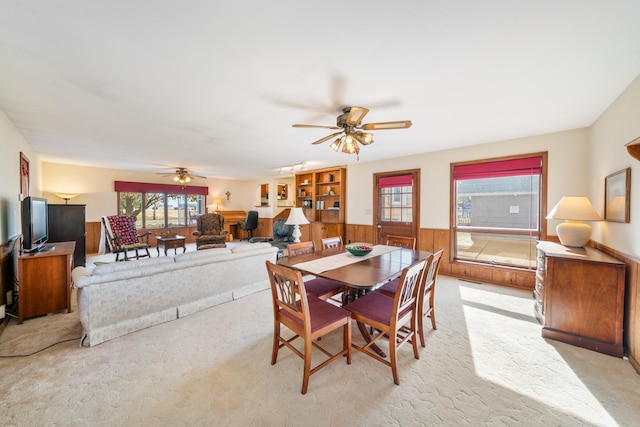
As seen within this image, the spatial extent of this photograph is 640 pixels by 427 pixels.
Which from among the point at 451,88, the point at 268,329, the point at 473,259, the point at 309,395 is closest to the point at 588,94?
the point at 451,88

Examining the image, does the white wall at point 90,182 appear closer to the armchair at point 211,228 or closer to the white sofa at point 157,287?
the armchair at point 211,228

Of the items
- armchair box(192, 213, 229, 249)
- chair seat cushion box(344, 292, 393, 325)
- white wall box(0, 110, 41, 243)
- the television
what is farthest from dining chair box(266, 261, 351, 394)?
armchair box(192, 213, 229, 249)

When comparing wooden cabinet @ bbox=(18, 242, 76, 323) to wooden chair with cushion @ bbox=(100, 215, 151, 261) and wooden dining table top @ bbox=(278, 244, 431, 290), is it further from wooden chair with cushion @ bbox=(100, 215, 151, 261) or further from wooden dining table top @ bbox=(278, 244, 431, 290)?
wooden dining table top @ bbox=(278, 244, 431, 290)

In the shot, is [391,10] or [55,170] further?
[55,170]

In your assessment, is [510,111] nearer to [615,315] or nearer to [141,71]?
[615,315]

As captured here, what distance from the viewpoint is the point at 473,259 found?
4.29 m

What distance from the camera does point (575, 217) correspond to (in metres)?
2.60

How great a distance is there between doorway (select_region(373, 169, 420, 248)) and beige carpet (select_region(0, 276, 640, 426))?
2621mm

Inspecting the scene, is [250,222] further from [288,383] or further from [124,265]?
[288,383]

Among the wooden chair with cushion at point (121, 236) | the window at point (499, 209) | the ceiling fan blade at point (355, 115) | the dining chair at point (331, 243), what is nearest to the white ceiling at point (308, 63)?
the ceiling fan blade at point (355, 115)

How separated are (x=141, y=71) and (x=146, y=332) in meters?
2.43

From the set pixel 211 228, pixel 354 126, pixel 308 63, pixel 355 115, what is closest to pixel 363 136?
pixel 354 126

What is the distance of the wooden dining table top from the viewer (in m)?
1.84

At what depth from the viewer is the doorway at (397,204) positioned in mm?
4828
